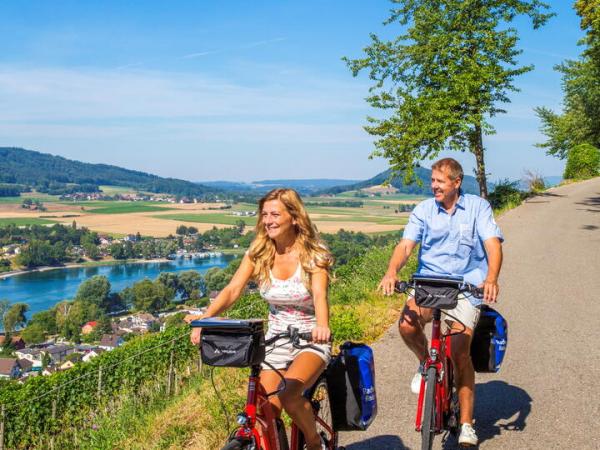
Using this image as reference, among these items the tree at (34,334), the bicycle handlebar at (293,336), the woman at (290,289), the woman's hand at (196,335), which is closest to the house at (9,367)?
the tree at (34,334)

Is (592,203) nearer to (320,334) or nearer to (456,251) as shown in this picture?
(456,251)

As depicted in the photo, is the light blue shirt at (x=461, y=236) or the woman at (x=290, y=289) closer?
the woman at (x=290, y=289)

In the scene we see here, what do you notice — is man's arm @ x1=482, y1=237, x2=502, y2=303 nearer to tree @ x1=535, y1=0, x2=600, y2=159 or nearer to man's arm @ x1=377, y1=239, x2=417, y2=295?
man's arm @ x1=377, y1=239, x2=417, y2=295

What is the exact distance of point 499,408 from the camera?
16.4ft

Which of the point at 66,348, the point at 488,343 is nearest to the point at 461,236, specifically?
the point at 488,343

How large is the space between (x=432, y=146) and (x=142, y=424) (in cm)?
1463

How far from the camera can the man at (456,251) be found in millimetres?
4121

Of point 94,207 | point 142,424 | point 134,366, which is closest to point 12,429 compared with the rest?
point 134,366

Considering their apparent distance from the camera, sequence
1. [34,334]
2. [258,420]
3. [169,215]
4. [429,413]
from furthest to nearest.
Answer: [169,215] → [34,334] → [429,413] → [258,420]

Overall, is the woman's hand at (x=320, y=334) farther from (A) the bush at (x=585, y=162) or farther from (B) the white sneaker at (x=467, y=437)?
(A) the bush at (x=585, y=162)

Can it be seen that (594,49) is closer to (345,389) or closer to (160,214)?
(345,389)

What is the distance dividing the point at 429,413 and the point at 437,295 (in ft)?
2.33

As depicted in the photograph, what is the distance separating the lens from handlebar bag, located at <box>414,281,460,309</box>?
3.67 meters

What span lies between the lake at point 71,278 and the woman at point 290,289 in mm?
80804
